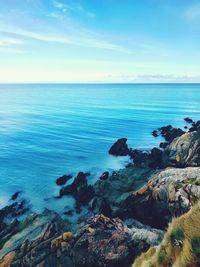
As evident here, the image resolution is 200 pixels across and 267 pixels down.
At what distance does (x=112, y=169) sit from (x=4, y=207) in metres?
A: 19.9

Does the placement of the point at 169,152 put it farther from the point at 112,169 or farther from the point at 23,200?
the point at 23,200

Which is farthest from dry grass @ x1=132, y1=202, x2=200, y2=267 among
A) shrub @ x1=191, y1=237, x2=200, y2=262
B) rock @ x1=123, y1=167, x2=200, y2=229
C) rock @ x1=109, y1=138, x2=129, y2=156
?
rock @ x1=109, y1=138, x2=129, y2=156

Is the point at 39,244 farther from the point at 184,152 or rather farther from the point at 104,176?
the point at 184,152

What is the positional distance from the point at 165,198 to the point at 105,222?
6.52 m

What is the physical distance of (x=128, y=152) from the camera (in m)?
56.4

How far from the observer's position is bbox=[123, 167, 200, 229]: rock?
22.7 m

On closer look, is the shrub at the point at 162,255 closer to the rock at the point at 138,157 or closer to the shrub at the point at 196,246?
the shrub at the point at 196,246

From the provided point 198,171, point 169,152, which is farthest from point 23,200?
point 169,152

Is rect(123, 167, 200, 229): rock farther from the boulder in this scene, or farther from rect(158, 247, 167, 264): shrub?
the boulder

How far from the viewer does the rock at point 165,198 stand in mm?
22672

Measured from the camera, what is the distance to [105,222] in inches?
862

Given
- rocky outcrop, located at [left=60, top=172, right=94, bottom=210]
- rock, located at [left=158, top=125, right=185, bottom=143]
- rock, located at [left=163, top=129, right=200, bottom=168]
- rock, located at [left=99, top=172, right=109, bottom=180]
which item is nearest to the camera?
rocky outcrop, located at [left=60, top=172, right=94, bottom=210]

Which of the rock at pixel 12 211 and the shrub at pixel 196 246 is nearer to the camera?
the shrub at pixel 196 246

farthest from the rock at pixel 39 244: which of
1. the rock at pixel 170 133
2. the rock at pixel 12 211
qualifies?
the rock at pixel 170 133
